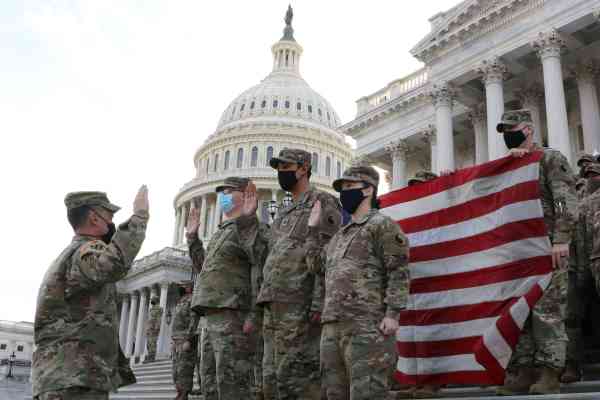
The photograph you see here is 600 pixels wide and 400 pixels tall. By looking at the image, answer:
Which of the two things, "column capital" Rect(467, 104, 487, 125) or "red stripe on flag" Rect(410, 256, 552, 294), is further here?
"column capital" Rect(467, 104, 487, 125)

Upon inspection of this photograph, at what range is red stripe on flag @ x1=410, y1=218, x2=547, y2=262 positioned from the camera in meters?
6.23

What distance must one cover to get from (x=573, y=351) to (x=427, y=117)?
26.0m

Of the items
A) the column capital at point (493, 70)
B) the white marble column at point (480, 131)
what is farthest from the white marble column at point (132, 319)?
the column capital at point (493, 70)

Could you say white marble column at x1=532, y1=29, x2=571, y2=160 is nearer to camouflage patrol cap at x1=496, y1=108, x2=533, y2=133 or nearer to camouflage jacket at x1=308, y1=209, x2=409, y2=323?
camouflage patrol cap at x1=496, y1=108, x2=533, y2=133

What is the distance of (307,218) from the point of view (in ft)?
20.4

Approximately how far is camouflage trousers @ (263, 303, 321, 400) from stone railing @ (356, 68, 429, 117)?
27.6m

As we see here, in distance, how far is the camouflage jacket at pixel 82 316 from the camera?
4.90 metres

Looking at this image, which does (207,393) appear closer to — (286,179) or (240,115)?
(286,179)

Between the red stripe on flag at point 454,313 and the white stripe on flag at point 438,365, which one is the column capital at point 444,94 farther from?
the white stripe on flag at point 438,365

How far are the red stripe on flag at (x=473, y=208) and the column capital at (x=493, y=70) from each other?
17.9m

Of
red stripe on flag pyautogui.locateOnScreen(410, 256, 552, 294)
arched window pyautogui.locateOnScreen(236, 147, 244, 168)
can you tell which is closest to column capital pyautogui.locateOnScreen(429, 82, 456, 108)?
red stripe on flag pyautogui.locateOnScreen(410, 256, 552, 294)

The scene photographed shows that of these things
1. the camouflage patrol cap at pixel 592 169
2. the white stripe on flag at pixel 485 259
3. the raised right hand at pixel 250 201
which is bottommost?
the white stripe on flag at pixel 485 259

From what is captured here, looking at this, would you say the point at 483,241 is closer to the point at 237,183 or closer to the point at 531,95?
the point at 237,183

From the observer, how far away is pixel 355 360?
502 centimetres
